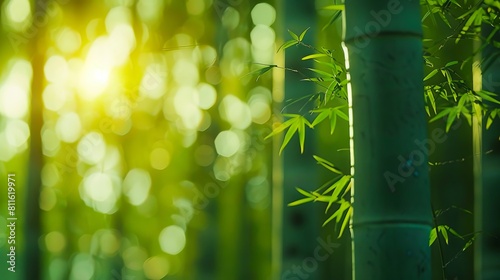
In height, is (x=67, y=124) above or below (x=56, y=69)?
below

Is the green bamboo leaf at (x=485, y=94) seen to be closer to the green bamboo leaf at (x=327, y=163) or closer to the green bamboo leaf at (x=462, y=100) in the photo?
the green bamboo leaf at (x=462, y=100)

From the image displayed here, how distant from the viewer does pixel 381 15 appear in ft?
5.15

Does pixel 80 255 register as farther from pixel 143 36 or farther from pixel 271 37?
pixel 271 37

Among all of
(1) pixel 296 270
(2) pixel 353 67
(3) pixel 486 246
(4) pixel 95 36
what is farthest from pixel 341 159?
(2) pixel 353 67

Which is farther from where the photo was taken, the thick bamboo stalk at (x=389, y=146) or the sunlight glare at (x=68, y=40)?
the sunlight glare at (x=68, y=40)

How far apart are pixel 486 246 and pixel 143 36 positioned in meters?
3.18

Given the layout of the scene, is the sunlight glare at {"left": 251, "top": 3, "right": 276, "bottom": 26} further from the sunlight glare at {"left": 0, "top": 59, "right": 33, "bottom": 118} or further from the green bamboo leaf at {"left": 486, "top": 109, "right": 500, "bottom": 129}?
the green bamboo leaf at {"left": 486, "top": 109, "right": 500, "bottom": 129}

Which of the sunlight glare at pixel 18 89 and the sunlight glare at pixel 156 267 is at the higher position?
the sunlight glare at pixel 18 89

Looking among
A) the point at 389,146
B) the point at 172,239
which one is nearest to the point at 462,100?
the point at 389,146

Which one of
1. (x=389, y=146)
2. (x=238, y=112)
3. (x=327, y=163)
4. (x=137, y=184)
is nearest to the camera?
(x=389, y=146)

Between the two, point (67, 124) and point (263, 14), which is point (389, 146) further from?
point (67, 124)

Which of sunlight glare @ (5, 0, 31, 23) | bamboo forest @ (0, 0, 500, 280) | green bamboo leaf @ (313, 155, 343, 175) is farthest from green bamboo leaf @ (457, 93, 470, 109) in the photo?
sunlight glare @ (5, 0, 31, 23)

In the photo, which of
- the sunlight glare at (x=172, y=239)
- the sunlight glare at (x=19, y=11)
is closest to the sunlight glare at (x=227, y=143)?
the sunlight glare at (x=172, y=239)

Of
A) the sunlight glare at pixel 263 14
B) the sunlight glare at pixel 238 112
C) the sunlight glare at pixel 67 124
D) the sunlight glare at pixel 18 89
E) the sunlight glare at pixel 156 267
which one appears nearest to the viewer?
the sunlight glare at pixel 263 14
